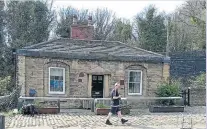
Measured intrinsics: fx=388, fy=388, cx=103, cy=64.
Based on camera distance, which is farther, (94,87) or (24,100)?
(94,87)

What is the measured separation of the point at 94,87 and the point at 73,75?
1601mm

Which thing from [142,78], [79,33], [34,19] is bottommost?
[142,78]

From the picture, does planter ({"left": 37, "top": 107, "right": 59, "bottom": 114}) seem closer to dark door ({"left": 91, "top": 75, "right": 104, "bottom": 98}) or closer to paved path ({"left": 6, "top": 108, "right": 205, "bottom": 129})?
paved path ({"left": 6, "top": 108, "right": 205, "bottom": 129})

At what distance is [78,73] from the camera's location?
23.7 meters

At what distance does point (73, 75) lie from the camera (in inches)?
931

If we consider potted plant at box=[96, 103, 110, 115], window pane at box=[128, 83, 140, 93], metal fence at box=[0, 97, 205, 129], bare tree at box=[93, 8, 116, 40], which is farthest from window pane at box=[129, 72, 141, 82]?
bare tree at box=[93, 8, 116, 40]

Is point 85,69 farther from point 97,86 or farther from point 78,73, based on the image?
point 97,86

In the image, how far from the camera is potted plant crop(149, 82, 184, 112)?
22.2 m

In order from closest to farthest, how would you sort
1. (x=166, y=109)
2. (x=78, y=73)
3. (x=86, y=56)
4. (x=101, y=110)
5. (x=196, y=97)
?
1. (x=101, y=110)
2. (x=166, y=109)
3. (x=78, y=73)
4. (x=86, y=56)
5. (x=196, y=97)

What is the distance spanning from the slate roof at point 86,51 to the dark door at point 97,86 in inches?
48.5

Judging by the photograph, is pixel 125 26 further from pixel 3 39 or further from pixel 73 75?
pixel 73 75

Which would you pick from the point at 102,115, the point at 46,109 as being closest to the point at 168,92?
the point at 102,115

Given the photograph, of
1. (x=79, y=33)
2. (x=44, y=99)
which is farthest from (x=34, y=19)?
(x=44, y=99)

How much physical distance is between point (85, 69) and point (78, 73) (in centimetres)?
51
